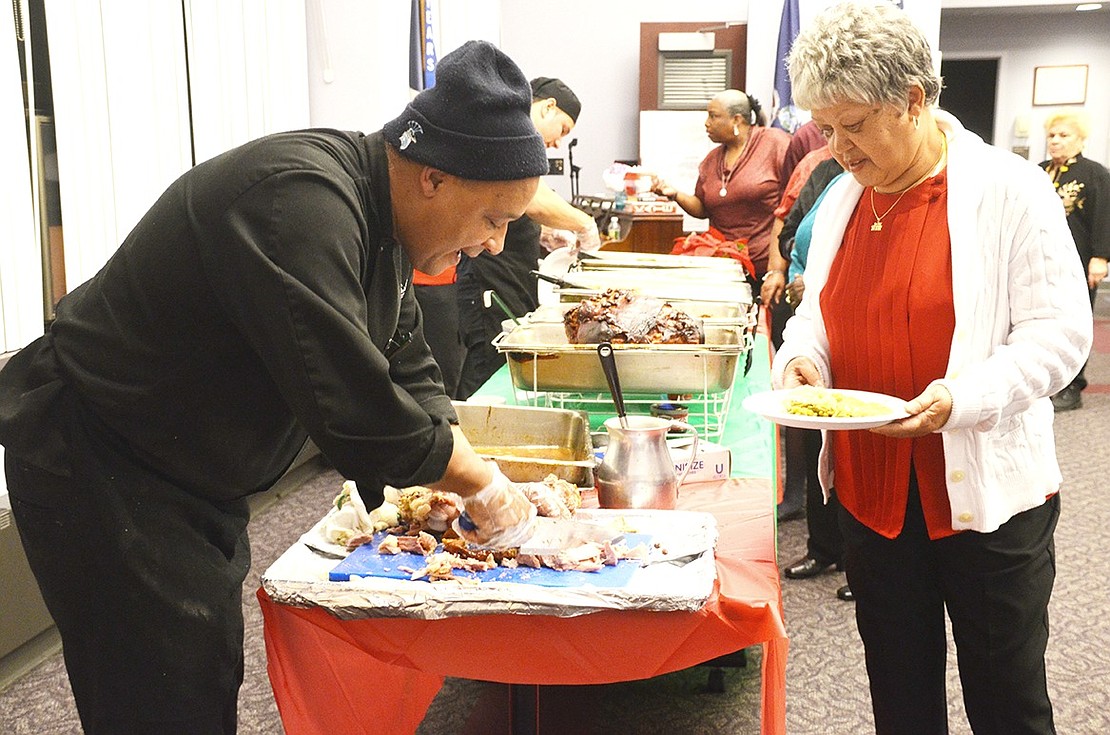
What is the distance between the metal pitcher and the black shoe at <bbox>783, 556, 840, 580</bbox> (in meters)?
1.77

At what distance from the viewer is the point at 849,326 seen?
5.52 feet

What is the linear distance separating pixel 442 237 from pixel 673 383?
88 cm

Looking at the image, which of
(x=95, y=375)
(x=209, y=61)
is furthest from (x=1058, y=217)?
(x=209, y=61)

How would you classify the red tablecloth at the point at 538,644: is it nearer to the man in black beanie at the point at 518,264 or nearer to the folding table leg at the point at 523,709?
the folding table leg at the point at 523,709

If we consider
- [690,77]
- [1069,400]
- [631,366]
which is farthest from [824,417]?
[690,77]

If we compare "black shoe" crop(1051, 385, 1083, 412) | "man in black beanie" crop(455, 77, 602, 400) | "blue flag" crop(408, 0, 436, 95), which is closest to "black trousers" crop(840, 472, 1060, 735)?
"man in black beanie" crop(455, 77, 602, 400)

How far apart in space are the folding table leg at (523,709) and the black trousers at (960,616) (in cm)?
57

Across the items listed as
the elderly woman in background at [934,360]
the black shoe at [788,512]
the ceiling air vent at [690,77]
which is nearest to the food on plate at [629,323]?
the elderly woman in background at [934,360]

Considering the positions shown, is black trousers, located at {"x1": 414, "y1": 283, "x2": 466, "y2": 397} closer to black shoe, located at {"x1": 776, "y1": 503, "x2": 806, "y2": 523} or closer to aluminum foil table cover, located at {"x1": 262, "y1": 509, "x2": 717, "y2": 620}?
black shoe, located at {"x1": 776, "y1": 503, "x2": 806, "y2": 523}

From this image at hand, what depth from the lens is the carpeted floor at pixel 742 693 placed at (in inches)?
93.5

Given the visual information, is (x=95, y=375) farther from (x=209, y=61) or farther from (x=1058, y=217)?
(x=209, y=61)

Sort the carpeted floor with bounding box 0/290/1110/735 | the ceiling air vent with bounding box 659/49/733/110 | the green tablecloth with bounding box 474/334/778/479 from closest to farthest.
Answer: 1. the green tablecloth with bounding box 474/334/778/479
2. the carpeted floor with bounding box 0/290/1110/735
3. the ceiling air vent with bounding box 659/49/733/110

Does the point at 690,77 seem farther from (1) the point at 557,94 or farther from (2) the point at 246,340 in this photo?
(2) the point at 246,340

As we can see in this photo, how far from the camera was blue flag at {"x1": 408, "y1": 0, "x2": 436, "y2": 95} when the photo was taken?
16.2 ft
